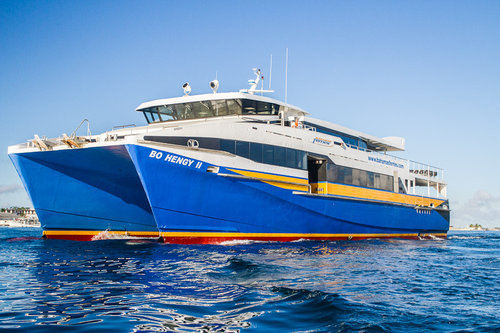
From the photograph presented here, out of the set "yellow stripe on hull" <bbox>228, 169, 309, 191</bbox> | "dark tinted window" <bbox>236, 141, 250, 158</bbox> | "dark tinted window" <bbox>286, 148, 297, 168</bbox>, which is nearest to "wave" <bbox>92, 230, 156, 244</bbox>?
"yellow stripe on hull" <bbox>228, 169, 309, 191</bbox>

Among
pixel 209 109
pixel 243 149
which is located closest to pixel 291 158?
pixel 243 149

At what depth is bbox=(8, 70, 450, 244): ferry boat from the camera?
1243 cm

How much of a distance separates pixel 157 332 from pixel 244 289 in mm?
2408

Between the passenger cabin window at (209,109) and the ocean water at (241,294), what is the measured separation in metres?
7.07

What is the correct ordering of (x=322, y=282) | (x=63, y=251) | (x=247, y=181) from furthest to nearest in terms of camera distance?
(x=247, y=181), (x=63, y=251), (x=322, y=282)

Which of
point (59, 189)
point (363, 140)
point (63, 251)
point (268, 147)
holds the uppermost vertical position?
point (363, 140)

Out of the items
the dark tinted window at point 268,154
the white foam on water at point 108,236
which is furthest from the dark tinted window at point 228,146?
the white foam on water at point 108,236

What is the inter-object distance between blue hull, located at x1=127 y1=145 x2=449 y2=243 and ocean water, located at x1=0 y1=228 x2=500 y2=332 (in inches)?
92.1

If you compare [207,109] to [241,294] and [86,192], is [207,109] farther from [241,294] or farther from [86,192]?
[241,294]

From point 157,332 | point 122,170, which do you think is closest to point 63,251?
point 122,170

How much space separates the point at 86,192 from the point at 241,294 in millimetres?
11014

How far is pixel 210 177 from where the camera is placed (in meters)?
12.6

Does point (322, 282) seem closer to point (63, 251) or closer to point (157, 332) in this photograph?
point (157, 332)

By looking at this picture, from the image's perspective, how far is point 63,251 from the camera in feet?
39.1
